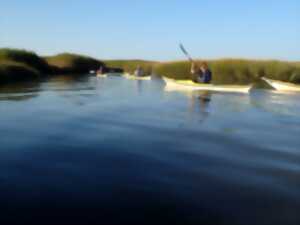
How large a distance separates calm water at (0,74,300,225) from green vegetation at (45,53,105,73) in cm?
5776

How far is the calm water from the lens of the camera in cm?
740

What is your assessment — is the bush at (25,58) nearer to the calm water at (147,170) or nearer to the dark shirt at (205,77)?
the dark shirt at (205,77)

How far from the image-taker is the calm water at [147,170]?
7398 millimetres

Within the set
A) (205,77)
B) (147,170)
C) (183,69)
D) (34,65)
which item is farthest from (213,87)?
(34,65)

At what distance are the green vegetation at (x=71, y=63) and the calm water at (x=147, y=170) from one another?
189 feet

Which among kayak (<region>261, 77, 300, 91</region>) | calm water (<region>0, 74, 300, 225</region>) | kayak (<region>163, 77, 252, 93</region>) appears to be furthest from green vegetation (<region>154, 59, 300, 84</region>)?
calm water (<region>0, 74, 300, 225</region>)

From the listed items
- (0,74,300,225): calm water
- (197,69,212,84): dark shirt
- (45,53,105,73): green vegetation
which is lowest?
(45,53,105,73): green vegetation

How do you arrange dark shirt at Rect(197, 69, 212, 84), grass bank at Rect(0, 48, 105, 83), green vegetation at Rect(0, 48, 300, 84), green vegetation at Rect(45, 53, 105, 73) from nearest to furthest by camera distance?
dark shirt at Rect(197, 69, 212, 84)
grass bank at Rect(0, 48, 105, 83)
green vegetation at Rect(0, 48, 300, 84)
green vegetation at Rect(45, 53, 105, 73)

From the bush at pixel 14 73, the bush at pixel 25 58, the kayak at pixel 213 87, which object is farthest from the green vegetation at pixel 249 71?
the bush at pixel 14 73

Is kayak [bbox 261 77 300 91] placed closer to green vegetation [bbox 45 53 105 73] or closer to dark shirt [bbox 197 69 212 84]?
dark shirt [bbox 197 69 212 84]

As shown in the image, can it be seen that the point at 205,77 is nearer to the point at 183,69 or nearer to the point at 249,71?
the point at 249,71

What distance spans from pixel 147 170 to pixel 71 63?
237ft

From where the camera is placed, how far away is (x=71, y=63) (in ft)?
262

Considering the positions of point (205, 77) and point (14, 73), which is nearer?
point (205, 77)
